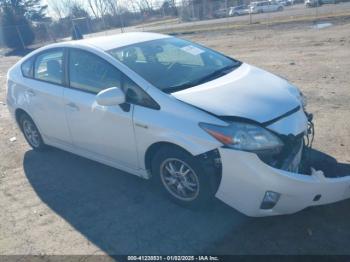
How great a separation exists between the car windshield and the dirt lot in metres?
1.30

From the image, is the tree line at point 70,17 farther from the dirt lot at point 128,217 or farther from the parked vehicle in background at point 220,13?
the dirt lot at point 128,217

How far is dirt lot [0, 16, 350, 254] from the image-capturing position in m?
3.17

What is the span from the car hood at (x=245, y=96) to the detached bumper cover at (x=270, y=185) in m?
0.41

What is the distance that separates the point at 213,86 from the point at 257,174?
3.64 ft

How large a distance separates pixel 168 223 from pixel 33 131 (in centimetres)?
306

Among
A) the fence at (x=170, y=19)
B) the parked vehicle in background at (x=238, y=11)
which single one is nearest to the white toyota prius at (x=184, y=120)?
the fence at (x=170, y=19)

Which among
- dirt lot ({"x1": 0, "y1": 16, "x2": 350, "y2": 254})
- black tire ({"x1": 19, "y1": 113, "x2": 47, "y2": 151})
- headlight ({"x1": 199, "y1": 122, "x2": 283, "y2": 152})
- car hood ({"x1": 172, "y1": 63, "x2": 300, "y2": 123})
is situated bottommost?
dirt lot ({"x1": 0, "y1": 16, "x2": 350, "y2": 254})

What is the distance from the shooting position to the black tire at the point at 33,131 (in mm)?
5479

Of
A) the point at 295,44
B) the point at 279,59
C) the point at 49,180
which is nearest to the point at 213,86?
the point at 49,180

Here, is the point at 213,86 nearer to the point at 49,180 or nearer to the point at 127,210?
the point at 127,210

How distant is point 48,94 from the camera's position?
186 inches

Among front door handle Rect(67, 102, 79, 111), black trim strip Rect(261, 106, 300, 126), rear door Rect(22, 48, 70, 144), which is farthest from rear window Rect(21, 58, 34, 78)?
black trim strip Rect(261, 106, 300, 126)

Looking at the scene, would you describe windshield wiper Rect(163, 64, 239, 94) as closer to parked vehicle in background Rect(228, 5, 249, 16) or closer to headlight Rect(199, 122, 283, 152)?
headlight Rect(199, 122, 283, 152)

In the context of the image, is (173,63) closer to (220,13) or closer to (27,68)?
(27,68)
